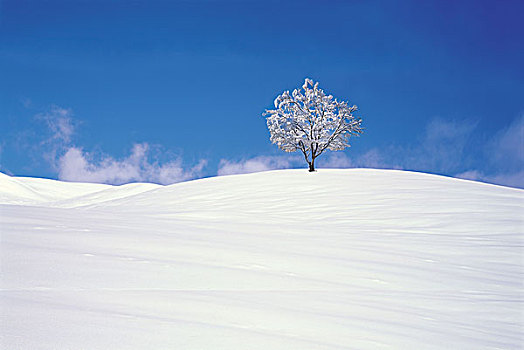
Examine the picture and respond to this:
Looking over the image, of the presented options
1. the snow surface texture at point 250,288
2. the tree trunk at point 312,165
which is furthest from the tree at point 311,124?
the snow surface texture at point 250,288

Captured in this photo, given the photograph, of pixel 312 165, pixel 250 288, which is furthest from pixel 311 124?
pixel 250 288

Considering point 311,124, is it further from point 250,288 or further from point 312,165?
point 250,288

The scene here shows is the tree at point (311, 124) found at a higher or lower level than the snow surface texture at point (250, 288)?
higher

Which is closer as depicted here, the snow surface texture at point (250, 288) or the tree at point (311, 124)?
the snow surface texture at point (250, 288)

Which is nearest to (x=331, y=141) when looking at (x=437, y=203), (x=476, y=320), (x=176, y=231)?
(x=437, y=203)

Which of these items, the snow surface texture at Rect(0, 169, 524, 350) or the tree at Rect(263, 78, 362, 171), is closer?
the snow surface texture at Rect(0, 169, 524, 350)

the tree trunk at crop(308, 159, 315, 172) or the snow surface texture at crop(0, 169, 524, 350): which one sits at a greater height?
the tree trunk at crop(308, 159, 315, 172)

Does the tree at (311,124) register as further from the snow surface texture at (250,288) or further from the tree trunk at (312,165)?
the snow surface texture at (250,288)

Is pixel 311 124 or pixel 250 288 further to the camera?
pixel 311 124

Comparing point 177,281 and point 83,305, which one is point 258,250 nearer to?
point 177,281

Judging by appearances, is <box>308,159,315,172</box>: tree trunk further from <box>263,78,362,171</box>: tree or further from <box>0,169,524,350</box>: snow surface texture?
<box>0,169,524,350</box>: snow surface texture

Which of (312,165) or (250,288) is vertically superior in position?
(312,165)

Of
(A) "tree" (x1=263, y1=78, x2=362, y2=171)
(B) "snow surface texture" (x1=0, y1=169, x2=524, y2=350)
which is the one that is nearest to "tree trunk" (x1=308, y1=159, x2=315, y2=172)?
(A) "tree" (x1=263, y1=78, x2=362, y2=171)

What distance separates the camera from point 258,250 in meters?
5.09
